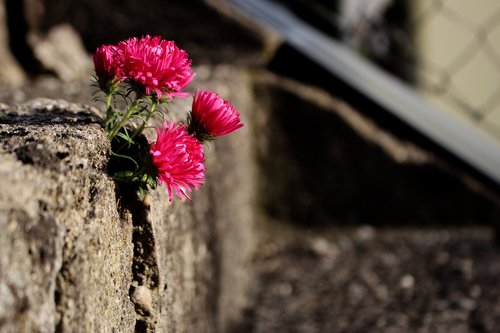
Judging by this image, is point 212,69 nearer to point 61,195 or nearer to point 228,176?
point 228,176

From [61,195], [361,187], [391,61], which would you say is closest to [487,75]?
[391,61]

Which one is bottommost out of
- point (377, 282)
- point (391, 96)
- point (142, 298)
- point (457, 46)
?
point (142, 298)

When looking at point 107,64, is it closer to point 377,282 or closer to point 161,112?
point 161,112

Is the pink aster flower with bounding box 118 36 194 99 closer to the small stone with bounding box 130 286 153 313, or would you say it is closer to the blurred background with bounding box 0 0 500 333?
the small stone with bounding box 130 286 153 313

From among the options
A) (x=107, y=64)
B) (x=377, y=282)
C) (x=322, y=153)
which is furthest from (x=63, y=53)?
(x=107, y=64)

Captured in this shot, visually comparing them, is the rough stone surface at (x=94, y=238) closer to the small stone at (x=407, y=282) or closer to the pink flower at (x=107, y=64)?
the pink flower at (x=107, y=64)

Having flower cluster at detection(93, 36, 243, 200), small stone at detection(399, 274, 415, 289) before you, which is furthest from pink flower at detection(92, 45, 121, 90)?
small stone at detection(399, 274, 415, 289)

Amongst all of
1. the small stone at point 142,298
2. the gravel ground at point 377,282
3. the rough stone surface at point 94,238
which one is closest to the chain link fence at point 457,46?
the gravel ground at point 377,282
